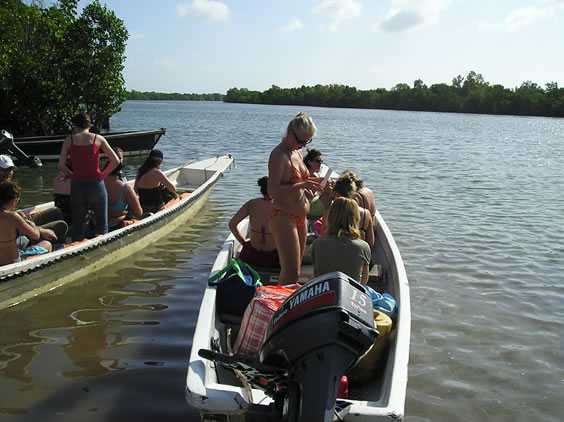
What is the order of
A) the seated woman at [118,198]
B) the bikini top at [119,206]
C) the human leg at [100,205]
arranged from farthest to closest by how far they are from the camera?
the bikini top at [119,206]
the seated woman at [118,198]
the human leg at [100,205]

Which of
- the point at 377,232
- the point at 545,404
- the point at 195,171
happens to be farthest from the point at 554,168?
the point at 545,404

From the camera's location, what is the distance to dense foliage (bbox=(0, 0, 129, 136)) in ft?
59.4

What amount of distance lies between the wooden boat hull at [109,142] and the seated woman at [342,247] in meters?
14.4

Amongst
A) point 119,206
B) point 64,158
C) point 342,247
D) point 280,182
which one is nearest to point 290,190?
point 280,182

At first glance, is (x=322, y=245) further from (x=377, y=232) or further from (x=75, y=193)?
(x=75, y=193)

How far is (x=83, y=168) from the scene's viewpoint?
20.0 feet

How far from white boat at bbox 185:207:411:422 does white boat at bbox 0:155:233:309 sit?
2.15m

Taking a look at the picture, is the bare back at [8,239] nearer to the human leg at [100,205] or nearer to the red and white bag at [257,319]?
the human leg at [100,205]

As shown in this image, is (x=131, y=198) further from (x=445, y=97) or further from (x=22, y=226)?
(x=445, y=97)

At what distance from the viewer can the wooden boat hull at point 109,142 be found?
53.0ft

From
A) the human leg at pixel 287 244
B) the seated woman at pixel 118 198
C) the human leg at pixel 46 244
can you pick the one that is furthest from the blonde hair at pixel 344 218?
the seated woman at pixel 118 198

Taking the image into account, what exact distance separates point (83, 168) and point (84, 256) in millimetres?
1073

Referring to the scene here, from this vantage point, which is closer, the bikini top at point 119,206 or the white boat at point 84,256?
the white boat at point 84,256

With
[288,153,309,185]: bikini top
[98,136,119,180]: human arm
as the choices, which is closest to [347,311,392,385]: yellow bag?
[288,153,309,185]: bikini top
